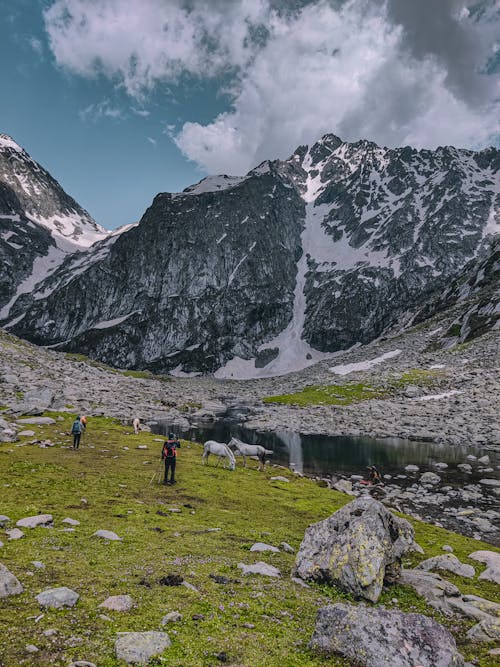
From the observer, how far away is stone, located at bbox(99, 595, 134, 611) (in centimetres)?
815

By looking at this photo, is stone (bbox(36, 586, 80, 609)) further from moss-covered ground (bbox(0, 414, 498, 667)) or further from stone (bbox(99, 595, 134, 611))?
stone (bbox(99, 595, 134, 611))

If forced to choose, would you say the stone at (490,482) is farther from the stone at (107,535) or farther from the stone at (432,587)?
the stone at (107,535)

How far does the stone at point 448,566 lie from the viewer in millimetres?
13703

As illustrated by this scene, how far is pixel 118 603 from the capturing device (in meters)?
8.31

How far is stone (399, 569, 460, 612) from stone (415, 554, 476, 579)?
1352mm

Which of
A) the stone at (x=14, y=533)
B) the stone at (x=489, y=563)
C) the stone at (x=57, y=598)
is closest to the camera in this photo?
the stone at (x=57, y=598)

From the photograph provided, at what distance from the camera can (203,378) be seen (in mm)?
187125

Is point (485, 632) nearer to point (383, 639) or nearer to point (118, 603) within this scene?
→ point (383, 639)

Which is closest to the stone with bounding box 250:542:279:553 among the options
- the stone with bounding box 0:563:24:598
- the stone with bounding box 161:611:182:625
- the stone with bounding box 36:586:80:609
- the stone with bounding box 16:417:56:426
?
the stone with bounding box 161:611:182:625

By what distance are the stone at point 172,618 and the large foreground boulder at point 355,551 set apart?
449 centimetres

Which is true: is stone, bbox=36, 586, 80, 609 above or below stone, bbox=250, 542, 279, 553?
above

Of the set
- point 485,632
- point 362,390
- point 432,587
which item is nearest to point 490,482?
point 432,587

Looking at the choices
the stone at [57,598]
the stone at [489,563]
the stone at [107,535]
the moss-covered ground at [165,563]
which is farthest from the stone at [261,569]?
the stone at [489,563]

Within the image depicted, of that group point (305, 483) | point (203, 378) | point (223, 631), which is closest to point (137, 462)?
point (305, 483)
